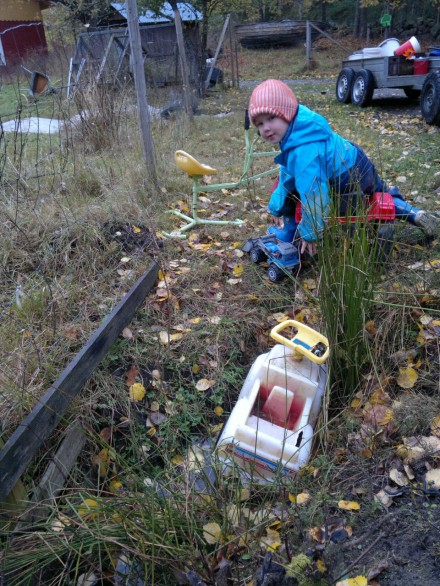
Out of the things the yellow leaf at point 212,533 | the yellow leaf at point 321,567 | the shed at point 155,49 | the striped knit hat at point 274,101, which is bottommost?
the yellow leaf at point 212,533

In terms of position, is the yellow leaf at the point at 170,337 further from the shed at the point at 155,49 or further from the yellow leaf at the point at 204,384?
the shed at the point at 155,49

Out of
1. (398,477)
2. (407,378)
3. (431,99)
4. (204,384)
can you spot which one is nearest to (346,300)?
(407,378)

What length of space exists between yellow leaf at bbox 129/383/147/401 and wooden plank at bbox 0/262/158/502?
0.22 m

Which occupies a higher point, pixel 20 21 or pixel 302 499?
pixel 20 21

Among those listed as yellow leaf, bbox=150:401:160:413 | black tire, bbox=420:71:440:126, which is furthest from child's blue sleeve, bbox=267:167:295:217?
black tire, bbox=420:71:440:126

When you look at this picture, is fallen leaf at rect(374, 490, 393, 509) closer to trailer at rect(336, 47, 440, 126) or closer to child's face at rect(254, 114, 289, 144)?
child's face at rect(254, 114, 289, 144)

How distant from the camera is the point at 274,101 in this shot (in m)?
2.78

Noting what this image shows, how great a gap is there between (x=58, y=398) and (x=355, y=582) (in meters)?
1.33

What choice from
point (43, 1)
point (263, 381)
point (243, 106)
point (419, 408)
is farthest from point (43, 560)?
point (43, 1)

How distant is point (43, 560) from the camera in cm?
151

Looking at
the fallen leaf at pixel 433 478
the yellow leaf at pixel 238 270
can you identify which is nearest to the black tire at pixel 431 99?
the yellow leaf at pixel 238 270

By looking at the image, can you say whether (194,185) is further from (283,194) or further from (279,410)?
(279,410)

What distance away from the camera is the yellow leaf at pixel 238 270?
326 cm

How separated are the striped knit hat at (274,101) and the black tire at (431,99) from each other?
4.53m
